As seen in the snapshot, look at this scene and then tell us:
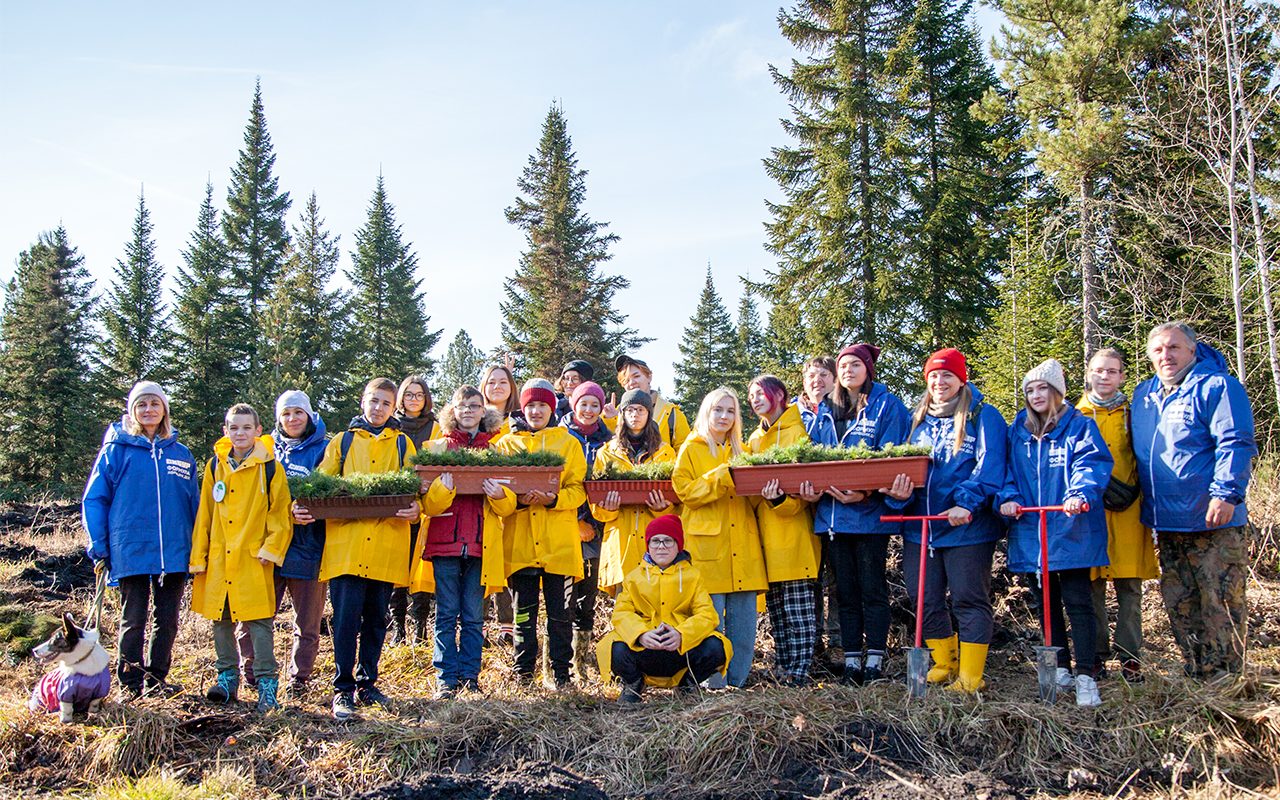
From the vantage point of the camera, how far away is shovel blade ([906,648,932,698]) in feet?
16.1

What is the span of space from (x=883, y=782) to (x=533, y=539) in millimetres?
2845

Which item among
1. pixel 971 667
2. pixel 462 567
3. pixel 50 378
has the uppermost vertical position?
pixel 50 378

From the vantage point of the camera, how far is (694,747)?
14.6 feet

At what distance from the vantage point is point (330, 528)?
18.6 feet

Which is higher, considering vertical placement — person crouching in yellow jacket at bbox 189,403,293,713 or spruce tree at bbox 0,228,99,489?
spruce tree at bbox 0,228,99,489

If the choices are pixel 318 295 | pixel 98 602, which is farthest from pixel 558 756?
pixel 318 295

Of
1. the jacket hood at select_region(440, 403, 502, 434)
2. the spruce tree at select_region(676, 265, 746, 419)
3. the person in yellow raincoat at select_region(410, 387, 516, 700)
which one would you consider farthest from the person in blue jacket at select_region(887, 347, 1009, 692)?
the spruce tree at select_region(676, 265, 746, 419)

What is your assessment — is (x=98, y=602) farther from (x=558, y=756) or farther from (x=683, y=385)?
(x=683, y=385)

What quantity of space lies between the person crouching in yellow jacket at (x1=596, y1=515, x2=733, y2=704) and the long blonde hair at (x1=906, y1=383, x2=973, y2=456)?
1806 mm

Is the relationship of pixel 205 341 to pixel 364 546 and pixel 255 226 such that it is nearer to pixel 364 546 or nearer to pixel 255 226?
pixel 255 226

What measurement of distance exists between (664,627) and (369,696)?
79.1 inches

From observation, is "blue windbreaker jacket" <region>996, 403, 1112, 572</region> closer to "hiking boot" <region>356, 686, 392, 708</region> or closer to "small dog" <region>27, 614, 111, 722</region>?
"hiking boot" <region>356, 686, 392, 708</region>

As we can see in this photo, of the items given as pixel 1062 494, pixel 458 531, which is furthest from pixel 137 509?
pixel 1062 494

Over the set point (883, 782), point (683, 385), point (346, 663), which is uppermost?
point (683, 385)
